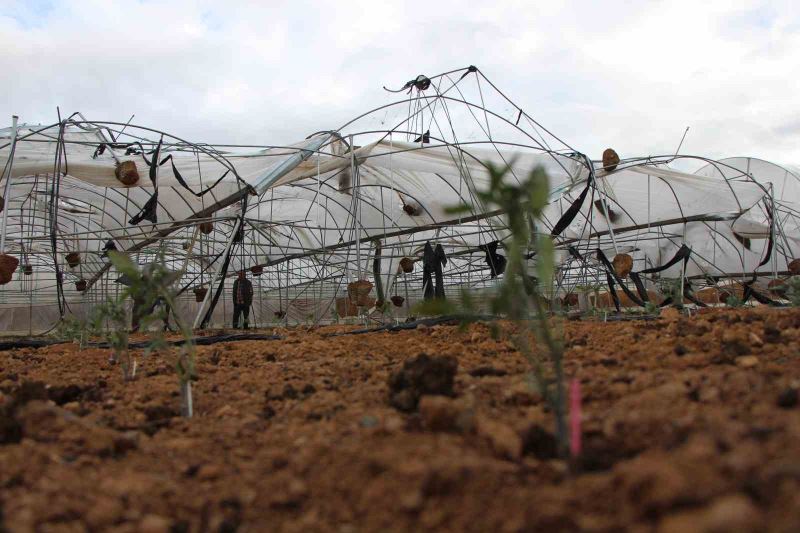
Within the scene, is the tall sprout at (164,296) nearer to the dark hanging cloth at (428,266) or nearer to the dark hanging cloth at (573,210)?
the dark hanging cloth at (428,266)

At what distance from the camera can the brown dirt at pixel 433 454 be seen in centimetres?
91

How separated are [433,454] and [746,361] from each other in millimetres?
1252

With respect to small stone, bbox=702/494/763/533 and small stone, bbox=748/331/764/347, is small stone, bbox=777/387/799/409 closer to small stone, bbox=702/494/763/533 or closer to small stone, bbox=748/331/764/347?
small stone, bbox=702/494/763/533

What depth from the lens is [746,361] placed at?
1.91m

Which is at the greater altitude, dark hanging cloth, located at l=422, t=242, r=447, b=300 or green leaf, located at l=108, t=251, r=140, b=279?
dark hanging cloth, located at l=422, t=242, r=447, b=300

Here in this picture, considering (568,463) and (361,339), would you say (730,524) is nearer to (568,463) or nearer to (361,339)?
(568,463)

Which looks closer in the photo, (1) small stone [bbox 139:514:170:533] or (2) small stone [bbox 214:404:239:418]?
(1) small stone [bbox 139:514:170:533]

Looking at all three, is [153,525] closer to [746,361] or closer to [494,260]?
[746,361]

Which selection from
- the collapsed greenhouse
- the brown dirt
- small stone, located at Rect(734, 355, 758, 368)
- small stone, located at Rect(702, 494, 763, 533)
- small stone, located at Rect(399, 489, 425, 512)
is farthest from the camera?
the collapsed greenhouse

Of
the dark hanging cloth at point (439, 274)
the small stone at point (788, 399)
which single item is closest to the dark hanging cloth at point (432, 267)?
the dark hanging cloth at point (439, 274)

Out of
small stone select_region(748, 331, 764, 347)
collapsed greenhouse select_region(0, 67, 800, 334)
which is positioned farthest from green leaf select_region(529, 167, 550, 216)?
collapsed greenhouse select_region(0, 67, 800, 334)

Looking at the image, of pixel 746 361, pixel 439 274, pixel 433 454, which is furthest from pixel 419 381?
pixel 439 274

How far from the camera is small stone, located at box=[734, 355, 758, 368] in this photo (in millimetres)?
1878

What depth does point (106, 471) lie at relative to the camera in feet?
4.57
